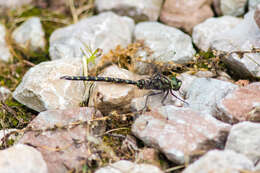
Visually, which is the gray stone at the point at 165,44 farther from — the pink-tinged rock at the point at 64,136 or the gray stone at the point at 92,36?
the pink-tinged rock at the point at 64,136

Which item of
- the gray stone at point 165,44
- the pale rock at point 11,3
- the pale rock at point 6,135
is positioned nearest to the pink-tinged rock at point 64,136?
the pale rock at point 6,135

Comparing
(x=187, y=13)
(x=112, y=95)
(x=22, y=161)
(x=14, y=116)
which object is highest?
(x=187, y=13)

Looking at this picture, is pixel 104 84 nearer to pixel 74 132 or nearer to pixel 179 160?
pixel 74 132

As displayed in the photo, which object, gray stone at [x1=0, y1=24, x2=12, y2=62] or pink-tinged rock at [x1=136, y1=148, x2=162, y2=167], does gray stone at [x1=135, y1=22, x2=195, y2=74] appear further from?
gray stone at [x1=0, y1=24, x2=12, y2=62]

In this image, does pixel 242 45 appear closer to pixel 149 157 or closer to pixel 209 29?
pixel 209 29

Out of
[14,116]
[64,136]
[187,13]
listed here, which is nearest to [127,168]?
[64,136]

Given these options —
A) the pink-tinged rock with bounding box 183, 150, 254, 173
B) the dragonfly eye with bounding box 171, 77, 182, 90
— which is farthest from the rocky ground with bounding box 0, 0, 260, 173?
the dragonfly eye with bounding box 171, 77, 182, 90

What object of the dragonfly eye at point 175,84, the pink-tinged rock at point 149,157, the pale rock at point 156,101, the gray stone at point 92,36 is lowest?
the pink-tinged rock at point 149,157
